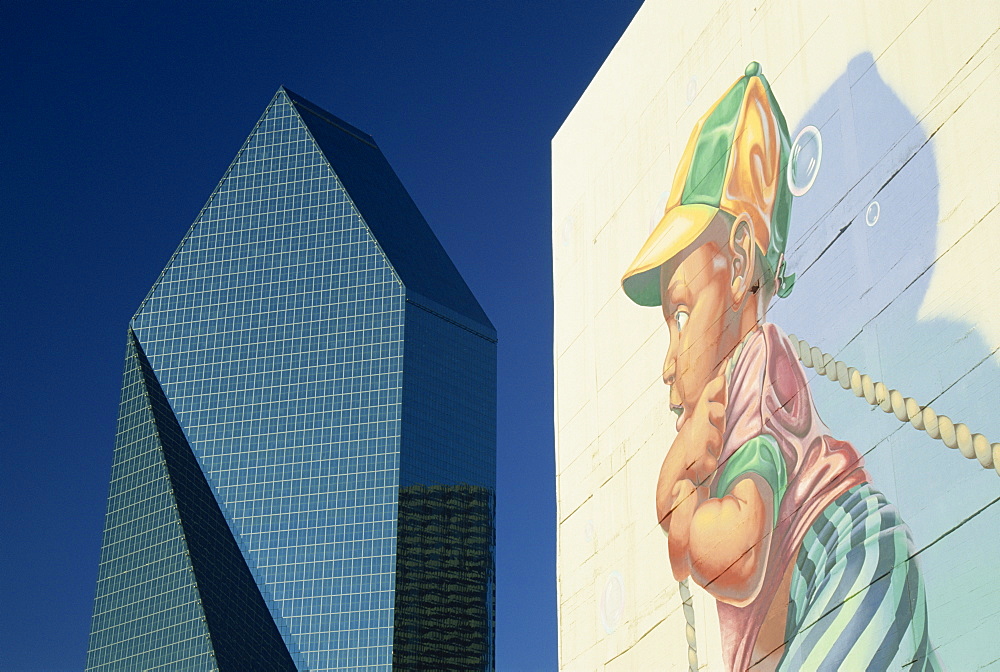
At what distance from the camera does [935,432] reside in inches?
564

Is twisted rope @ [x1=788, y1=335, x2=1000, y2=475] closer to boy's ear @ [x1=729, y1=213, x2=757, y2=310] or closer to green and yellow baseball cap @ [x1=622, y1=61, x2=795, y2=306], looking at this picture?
green and yellow baseball cap @ [x1=622, y1=61, x2=795, y2=306]

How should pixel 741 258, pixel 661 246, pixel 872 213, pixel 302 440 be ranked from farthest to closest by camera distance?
pixel 302 440, pixel 661 246, pixel 741 258, pixel 872 213

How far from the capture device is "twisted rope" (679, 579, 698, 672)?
1911 centimetres

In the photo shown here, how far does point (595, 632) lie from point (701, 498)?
422 centimetres

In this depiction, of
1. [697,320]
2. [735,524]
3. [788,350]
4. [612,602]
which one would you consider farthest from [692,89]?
[612,602]

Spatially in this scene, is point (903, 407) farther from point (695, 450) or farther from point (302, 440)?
point (302, 440)

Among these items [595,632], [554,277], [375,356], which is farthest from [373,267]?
[595,632]

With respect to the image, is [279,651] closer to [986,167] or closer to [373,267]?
[373,267]

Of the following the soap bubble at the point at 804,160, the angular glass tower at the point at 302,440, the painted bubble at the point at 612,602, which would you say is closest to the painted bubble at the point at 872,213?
the soap bubble at the point at 804,160

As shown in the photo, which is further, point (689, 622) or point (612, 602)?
point (612, 602)

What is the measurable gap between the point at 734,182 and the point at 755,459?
13.4 feet

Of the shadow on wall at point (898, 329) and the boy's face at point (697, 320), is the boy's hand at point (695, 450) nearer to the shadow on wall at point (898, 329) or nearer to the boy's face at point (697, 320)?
the boy's face at point (697, 320)

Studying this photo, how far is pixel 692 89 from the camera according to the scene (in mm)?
22156

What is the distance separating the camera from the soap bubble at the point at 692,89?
2202cm
